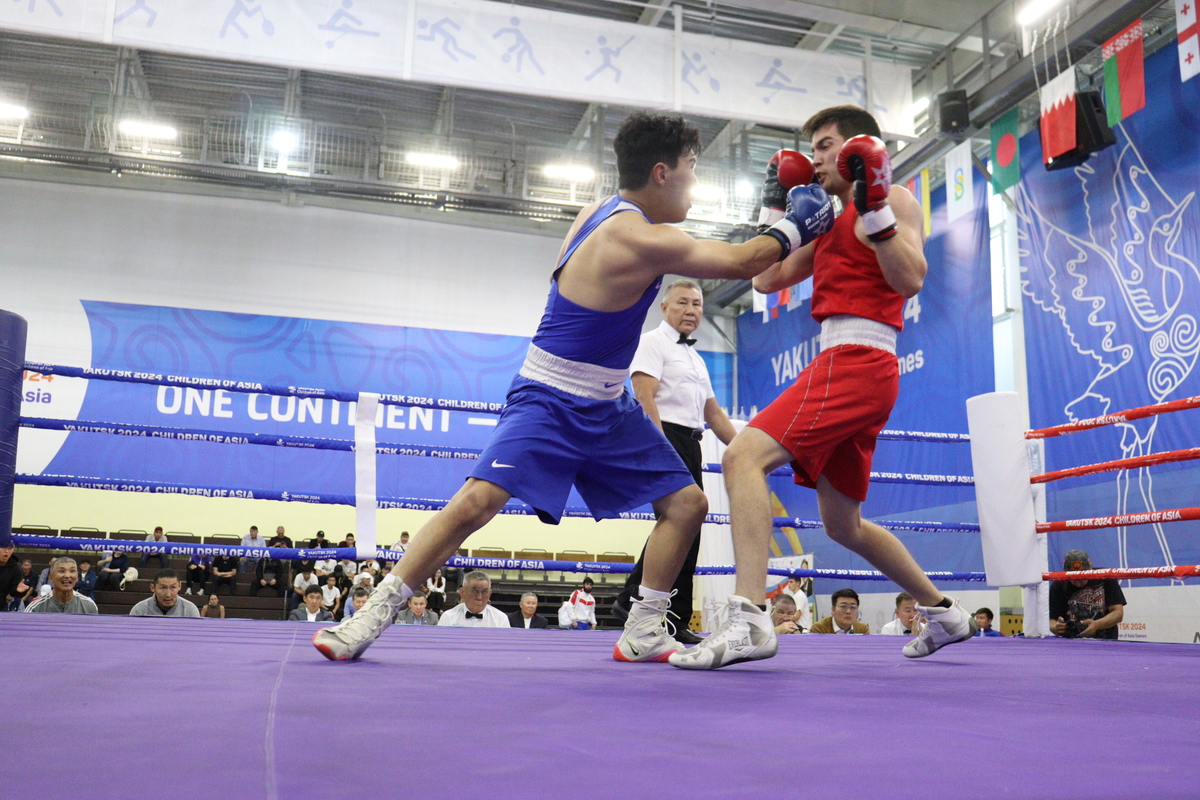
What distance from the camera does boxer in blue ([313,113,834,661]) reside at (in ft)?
6.27

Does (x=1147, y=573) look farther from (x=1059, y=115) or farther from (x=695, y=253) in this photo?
(x=1059, y=115)

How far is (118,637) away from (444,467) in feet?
31.9

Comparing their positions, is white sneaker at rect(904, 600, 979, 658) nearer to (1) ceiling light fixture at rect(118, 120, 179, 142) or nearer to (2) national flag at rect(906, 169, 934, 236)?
(2) national flag at rect(906, 169, 934, 236)

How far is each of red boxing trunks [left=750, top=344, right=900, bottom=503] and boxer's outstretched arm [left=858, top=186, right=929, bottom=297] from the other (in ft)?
0.56

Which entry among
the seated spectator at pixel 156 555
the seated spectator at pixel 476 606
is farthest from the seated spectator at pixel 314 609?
the seated spectator at pixel 156 555

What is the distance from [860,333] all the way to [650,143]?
665 mm

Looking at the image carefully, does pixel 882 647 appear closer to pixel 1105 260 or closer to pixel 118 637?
pixel 118 637

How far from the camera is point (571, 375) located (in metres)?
2.06

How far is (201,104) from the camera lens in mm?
11359

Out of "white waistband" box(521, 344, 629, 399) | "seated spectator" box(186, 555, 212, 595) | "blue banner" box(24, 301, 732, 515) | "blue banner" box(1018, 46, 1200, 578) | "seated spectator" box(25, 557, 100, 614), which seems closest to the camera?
"white waistband" box(521, 344, 629, 399)

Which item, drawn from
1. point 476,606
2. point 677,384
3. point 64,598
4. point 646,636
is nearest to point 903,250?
point 646,636

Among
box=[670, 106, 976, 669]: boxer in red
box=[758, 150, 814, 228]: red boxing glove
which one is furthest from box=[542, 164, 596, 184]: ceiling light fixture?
box=[758, 150, 814, 228]: red boxing glove

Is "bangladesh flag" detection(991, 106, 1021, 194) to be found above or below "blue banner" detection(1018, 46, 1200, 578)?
above

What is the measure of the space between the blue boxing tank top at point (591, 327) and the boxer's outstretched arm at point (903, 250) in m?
0.53
